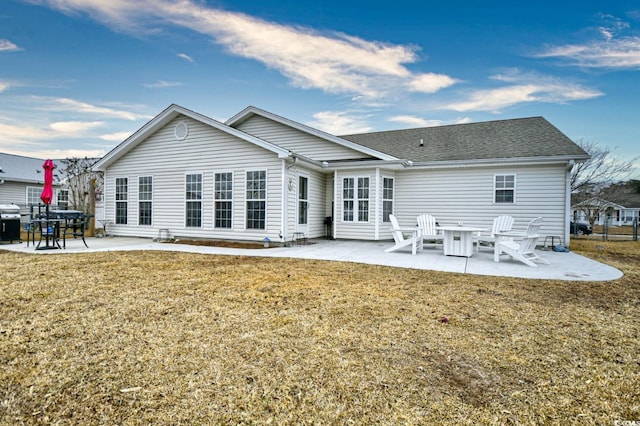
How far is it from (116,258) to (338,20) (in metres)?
10.9

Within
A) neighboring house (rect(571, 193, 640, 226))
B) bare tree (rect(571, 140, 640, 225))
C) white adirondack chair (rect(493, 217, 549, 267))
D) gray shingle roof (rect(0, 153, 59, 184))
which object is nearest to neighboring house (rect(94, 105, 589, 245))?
white adirondack chair (rect(493, 217, 549, 267))

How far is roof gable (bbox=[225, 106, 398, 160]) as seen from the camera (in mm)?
11961

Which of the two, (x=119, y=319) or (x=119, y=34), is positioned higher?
(x=119, y=34)

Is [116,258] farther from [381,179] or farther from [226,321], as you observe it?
[381,179]

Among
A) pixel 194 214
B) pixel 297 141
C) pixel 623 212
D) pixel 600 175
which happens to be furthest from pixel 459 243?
pixel 623 212

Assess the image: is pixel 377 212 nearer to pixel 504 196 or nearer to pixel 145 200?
pixel 504 196

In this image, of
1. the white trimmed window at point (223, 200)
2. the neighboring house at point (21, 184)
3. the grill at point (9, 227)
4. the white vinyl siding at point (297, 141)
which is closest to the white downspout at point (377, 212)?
the white vinyl siding at point (297, 141)

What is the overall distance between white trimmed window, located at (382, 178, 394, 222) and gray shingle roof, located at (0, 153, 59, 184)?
73.8 ft

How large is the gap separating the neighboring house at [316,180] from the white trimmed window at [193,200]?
4 centimetres

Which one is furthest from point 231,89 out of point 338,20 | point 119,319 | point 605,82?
point 605,82

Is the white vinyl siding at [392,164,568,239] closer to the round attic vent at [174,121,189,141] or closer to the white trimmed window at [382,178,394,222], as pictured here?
the white trimmed window at [382,178,394,222]

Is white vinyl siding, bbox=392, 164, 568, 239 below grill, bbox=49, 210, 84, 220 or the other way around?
the other way around

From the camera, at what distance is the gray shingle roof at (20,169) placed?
65.3 ft

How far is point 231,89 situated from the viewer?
49.8 feet
